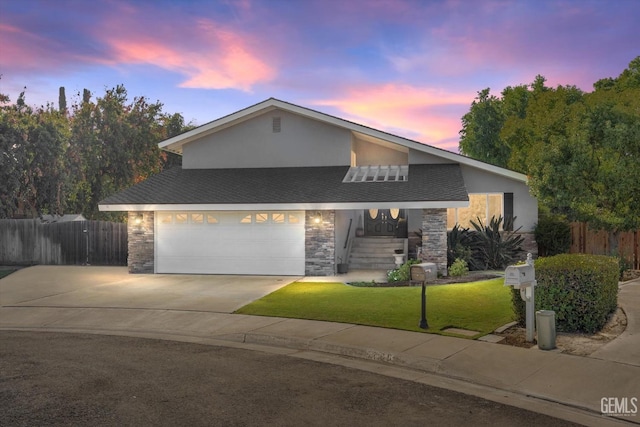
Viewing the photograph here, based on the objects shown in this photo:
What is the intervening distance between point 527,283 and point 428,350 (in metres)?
2.09

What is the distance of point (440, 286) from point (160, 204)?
1061cm

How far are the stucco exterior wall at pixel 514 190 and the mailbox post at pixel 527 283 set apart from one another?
12844 millimetres

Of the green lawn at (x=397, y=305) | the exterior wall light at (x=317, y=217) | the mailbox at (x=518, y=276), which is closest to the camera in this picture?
the mailbox at (x=518, y=276)

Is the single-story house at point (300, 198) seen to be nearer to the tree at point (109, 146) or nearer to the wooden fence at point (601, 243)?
the wooden fence at point (601, 243)

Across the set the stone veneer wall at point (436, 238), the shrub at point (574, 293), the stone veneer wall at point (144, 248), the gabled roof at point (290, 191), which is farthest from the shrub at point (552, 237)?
the stone veneer wall at point (144, 248)

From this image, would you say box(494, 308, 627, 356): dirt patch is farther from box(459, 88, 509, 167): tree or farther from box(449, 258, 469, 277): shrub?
box(459, 88, 509, 167): tree

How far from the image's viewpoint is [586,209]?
60.9ft

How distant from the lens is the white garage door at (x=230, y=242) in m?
21.2

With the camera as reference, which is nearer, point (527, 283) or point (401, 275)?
point (527, 283)

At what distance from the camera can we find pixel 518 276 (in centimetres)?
981

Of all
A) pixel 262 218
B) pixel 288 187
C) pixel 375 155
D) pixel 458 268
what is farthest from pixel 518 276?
pixel 375 155

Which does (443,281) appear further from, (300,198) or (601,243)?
(601,243)

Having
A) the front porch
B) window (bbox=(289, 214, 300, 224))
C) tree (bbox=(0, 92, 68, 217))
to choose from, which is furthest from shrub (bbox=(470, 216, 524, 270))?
tree (bbox=(0, 92, 68, 217))

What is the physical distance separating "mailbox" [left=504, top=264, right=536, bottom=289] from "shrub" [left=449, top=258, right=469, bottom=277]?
9.26 m
